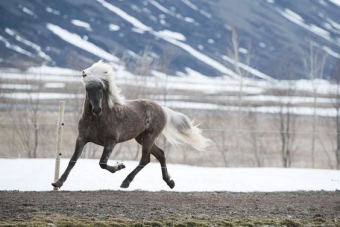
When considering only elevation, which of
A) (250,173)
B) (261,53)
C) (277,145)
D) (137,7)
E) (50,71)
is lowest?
(250,173)

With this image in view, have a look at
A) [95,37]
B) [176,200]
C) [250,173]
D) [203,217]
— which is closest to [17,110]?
[250,173]

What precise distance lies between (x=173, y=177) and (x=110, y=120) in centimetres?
410

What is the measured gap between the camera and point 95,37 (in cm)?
9538

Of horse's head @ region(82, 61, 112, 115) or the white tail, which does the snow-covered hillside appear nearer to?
the white tail

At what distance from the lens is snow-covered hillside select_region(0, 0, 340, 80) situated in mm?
85875

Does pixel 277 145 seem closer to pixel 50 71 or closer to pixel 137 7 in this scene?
pixel 50 71

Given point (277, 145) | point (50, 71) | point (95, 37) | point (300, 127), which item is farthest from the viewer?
point (95, 37)

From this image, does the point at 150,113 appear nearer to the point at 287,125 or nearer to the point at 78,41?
the point at 287,125

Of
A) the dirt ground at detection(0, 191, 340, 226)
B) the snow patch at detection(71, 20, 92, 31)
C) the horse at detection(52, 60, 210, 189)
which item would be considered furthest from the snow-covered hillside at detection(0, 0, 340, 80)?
the dirt ground at detection(0, 191, 340, 226)

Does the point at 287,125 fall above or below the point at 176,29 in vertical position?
below

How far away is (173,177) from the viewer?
47.3 feet

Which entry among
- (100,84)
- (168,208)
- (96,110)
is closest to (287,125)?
(100,84)

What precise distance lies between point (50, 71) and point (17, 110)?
43967 millimetres

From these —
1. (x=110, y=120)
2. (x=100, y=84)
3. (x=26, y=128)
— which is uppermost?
(x=26, y=128)
